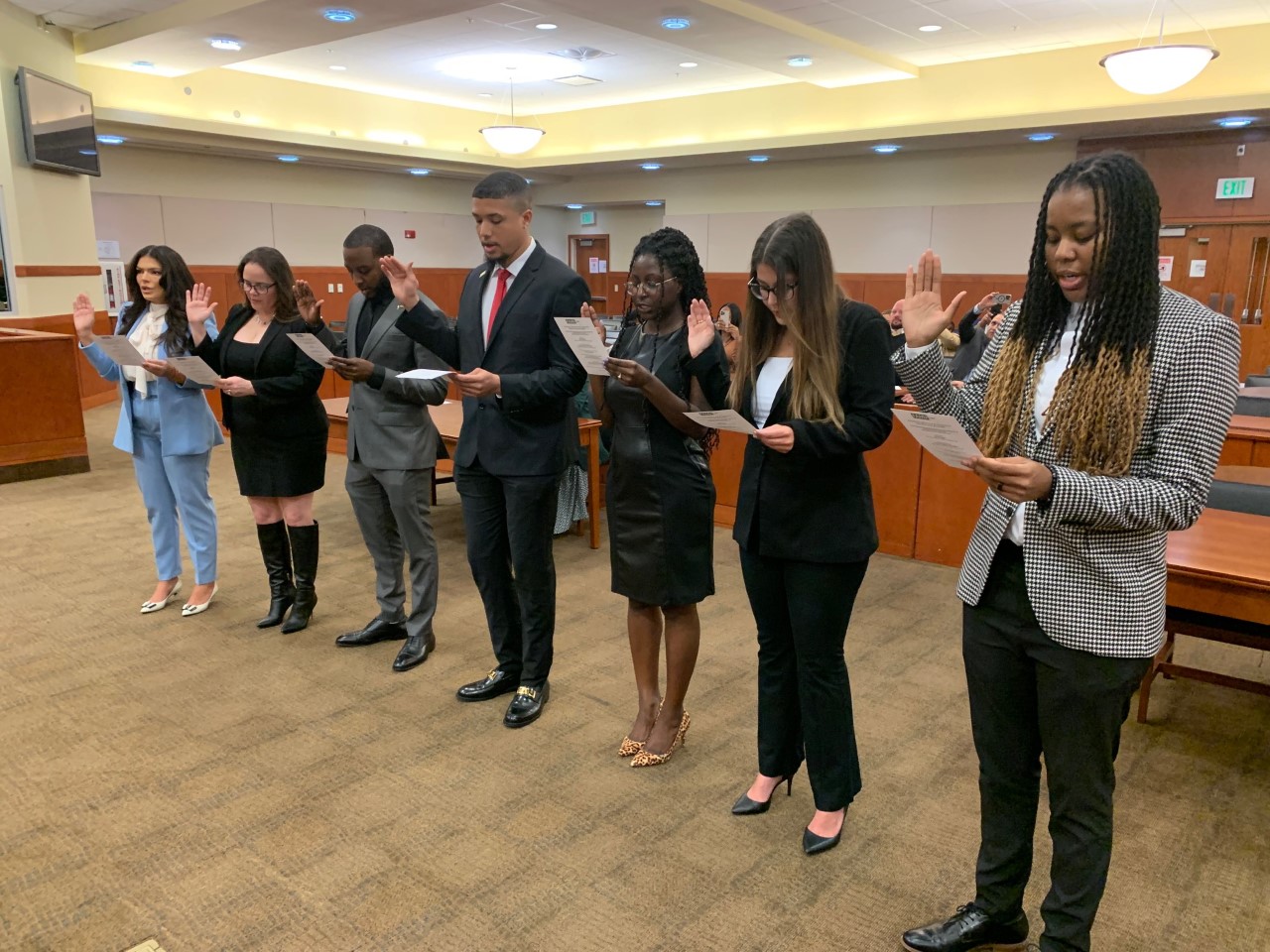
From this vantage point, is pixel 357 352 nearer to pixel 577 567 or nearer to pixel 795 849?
pixel 577 567

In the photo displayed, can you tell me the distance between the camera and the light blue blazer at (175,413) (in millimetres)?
3811

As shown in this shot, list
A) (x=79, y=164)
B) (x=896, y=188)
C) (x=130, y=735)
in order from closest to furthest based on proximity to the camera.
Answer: (x=130, y=735) → (x=79, y=164) → (x=896, y=188)

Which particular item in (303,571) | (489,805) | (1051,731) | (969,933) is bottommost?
(489,805)

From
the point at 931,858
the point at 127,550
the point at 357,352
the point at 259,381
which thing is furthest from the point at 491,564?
the point at 127,550

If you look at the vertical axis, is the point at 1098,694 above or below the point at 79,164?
below

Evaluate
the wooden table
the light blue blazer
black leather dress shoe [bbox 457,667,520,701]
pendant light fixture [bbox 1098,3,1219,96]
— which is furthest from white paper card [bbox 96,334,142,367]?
pendant light fixture [bbox 1098,3,1219,96]

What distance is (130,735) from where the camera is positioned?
9.92 ft

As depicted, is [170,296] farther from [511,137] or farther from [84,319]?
[511,137]

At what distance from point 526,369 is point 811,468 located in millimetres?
1121

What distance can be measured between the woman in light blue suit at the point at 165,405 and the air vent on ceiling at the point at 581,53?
619 centimetres

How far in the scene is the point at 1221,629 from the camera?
284cm

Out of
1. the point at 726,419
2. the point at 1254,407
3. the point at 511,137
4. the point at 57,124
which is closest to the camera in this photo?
the point at 726,419

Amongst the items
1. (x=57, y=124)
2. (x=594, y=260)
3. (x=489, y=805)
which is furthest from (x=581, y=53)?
(x=489, y=805)

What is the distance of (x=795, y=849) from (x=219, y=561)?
3.69 meters
